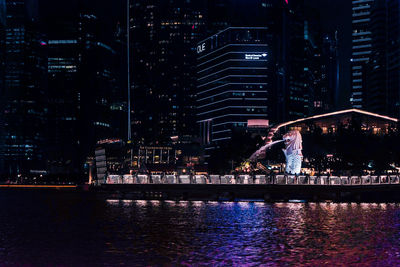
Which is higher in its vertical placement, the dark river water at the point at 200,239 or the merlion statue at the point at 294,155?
the merlion statue at the point at 294,155

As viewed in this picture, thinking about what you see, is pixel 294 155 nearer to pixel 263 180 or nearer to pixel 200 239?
pixel 263 180

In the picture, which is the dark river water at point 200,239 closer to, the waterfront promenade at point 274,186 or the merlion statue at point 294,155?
the waterfront promenade at point 274,186

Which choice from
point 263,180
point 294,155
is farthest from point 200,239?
point 294,155

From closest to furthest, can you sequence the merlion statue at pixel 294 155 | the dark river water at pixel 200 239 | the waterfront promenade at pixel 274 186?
the dark river water at pixel 200 239
the waterfront promenade at pixel 274 186
the merlion statue at pixel 294 155

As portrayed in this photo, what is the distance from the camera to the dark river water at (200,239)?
3102 cm

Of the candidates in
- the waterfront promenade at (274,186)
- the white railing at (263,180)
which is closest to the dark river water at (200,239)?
the waterfront promenade at (274,186)

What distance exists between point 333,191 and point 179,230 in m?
41.6

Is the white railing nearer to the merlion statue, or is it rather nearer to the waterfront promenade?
the waterfront promenade

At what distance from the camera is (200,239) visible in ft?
130

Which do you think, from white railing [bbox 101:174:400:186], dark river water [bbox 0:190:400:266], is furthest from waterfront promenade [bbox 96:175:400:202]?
dark river water [bbox 0:190:400:266]

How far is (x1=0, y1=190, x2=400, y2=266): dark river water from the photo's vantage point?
3102 centimetres

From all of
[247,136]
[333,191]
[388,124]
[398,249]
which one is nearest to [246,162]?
[247,136]

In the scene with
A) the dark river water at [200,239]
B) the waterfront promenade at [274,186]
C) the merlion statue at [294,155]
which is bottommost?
the dark river water at [200,239]

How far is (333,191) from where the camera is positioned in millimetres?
82125
